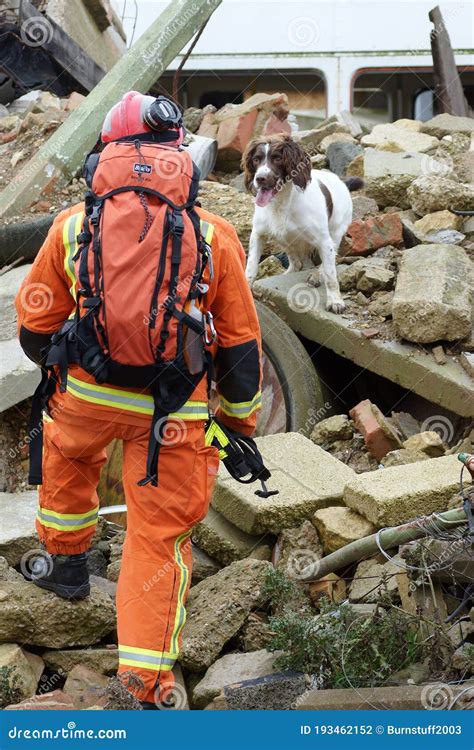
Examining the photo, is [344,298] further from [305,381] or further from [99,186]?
[99,186]

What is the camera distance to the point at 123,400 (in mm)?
3908

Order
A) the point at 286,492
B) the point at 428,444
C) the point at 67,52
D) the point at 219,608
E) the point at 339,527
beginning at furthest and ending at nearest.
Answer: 1. the point at 67,52
2. the point at 428,444
3. the point at 286,492
4. the point at 339,527
5. the point at 219,608

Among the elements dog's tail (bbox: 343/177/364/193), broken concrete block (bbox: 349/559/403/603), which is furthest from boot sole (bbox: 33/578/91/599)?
dog's tail (bbox: 343/177/364/193)

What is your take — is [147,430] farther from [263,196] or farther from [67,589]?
[263,196]

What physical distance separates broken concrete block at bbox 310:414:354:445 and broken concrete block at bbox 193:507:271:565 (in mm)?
1255

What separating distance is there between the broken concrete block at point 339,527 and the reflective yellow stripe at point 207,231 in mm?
1740

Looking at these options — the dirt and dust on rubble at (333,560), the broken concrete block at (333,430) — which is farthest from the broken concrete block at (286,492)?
the broken concrete block at (333,430)

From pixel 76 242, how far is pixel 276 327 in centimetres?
319

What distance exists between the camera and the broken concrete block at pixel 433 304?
20.6 feet

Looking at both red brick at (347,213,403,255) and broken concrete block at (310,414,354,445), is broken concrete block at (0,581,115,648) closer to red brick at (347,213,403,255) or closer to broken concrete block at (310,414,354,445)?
broken concrete block at (310,414,354,445)

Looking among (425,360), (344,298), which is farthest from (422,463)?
(344,298)

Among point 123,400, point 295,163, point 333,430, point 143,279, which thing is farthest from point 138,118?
point 333,430

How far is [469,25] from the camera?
43.3ft

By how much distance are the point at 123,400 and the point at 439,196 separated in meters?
4.59
